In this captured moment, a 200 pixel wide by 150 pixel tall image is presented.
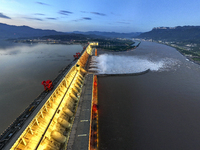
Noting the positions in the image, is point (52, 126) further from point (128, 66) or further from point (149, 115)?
point (128, 66)

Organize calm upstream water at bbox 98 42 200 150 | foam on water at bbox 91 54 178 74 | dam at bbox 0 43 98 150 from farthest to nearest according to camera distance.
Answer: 1. foam on water at bbox 91 54 178 74
2. calm upstream water at bbox 98 42 200 150
3. dam at bbox 0 43 98 150

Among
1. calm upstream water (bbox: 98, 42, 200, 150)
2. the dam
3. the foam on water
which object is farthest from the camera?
the foam on water

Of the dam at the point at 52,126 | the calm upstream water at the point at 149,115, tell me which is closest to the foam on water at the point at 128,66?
the calm upstream water at the point at 149,115

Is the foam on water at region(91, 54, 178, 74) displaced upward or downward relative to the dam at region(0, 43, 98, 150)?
upward

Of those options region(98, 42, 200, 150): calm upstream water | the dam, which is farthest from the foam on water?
the dam

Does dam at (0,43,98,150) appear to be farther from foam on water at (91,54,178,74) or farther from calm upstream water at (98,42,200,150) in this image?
foam on water at (91,54,178,74)

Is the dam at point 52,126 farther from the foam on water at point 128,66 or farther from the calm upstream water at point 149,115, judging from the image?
the foam on water at point 128,66

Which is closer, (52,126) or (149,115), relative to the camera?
(52,126)

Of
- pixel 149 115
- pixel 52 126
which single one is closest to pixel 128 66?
→ pixel 149 115

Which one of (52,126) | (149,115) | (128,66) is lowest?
(149,115)
